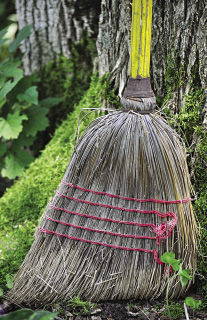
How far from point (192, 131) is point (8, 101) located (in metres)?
1.80

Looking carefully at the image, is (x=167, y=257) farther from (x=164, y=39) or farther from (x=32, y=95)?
(x=32, y=95)

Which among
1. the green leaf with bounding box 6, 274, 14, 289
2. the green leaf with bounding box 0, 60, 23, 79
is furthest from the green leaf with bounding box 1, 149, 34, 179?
the green leaf with bounding box 6, 274, 14, 289

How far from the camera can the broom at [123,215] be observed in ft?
6.39

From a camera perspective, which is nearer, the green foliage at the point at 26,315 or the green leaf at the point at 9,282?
the green foliage at the point at 26,315

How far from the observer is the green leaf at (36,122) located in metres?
3.38

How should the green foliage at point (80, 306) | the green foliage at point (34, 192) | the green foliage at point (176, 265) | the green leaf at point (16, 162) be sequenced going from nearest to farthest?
1. the green foliage at point (176, 265)
2. the green foliage at point (80, 306)
3. the green foliage at point (34, 192)
4. the green leaf at point (16, 162)

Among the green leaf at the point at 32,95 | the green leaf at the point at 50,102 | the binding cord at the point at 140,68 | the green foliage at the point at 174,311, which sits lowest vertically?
the green foliage at the point at 174,311

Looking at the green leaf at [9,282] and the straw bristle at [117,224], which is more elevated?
the straw bristle at [117,224]

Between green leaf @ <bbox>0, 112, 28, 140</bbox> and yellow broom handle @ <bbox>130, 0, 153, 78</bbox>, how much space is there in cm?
131

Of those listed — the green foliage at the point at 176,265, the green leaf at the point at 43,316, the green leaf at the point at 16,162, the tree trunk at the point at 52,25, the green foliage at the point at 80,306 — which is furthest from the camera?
the green leaf at the point at 16,162

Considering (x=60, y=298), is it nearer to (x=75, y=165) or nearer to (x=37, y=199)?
(x=75, y=165)

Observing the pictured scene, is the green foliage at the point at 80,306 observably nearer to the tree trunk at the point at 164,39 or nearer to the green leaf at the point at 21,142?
the tree trunk at the point at 164,39

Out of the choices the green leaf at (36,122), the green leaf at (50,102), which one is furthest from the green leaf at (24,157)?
the green leaf at (50,102)

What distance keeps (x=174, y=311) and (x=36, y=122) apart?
2049 millimetres
